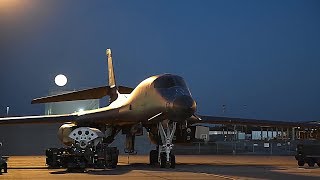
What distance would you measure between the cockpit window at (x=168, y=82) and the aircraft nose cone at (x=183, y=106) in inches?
50.5

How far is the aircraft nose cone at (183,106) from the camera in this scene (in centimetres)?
2319

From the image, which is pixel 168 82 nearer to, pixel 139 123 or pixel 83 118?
pixel 139 123

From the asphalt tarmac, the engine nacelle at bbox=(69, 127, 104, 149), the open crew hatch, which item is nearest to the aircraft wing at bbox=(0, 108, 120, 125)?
the engine nacelle at bbox=(69, 127, 104, 149)

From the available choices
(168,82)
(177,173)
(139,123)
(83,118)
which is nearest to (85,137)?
(139,123)

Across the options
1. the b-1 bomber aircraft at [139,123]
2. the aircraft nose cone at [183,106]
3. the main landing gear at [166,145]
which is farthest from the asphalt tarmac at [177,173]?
the aircraft nose cone at [183,106]

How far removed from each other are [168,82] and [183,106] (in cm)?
195

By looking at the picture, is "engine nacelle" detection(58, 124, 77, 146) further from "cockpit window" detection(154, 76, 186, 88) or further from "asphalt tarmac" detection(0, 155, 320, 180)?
"cockpit window" detection(154, 76, 186, 88)

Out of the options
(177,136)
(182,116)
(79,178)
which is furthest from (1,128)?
(79,178)

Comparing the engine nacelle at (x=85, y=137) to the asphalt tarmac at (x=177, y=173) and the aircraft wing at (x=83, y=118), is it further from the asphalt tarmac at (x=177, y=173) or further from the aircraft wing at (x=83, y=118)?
the aircraft wing at (x=83, y=118)

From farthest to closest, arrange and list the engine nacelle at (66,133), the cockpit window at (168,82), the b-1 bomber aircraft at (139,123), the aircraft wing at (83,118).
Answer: the engine nacelle at (66,133)
the aircraft wing at (83,118)
the cockpit window at (168,82)
the b-1 bomber aircraft at (139,123)

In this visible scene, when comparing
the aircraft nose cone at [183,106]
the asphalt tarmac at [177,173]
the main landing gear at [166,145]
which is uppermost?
the aircraft nose cone at [183,106]

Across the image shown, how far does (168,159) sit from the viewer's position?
23.5 meters

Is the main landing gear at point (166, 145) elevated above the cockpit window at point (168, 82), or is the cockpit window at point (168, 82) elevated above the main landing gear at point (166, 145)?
the cockpit window at point (168, 82)

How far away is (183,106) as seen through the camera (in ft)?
76.0
